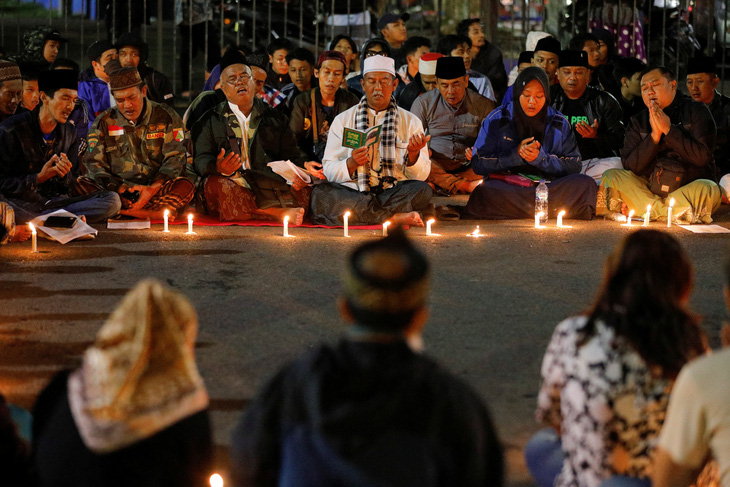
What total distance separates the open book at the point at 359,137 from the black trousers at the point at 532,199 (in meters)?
1.09

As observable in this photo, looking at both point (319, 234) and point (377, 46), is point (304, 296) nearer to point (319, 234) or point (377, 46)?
point (319, 234)

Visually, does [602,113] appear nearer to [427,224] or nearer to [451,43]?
[451,43]

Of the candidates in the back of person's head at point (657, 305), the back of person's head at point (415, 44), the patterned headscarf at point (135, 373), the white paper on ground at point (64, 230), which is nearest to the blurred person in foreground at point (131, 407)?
the patterned headscarf at point (135, 373)

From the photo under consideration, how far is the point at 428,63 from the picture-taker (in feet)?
38.4

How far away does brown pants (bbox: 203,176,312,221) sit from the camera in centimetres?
941

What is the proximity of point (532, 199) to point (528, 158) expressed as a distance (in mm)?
382

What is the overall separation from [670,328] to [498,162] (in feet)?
22.3

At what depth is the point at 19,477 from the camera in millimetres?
2957

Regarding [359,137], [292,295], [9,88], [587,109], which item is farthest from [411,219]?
[9,88]

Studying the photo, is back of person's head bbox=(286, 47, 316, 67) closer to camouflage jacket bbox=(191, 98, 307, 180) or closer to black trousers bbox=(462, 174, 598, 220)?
camouflage jacket bbox=(191, 98, 307, 180)

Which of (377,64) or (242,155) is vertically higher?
(377,64)

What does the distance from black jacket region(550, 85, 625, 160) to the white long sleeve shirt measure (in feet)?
7.12

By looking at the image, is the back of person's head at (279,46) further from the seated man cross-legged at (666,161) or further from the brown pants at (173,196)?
the seated man cross-legged at (666,161)

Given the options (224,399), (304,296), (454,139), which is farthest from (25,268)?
(454,139)
